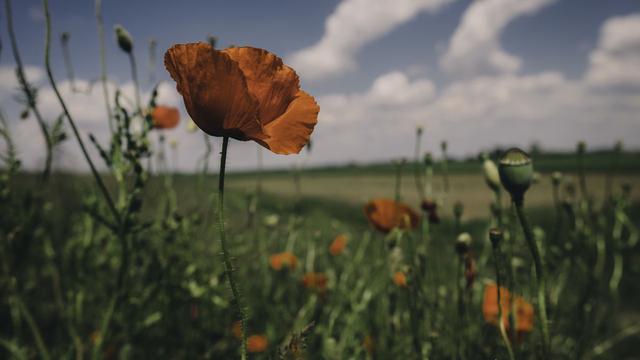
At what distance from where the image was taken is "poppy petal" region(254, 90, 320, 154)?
2.10 feet

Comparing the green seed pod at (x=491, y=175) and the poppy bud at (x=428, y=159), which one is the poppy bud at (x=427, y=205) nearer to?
the poppy bud at (x=428, y=159)

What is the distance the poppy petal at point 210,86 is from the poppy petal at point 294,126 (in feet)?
0.15

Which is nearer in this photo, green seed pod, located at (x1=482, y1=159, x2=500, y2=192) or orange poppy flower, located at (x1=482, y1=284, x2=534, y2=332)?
green seed pod, located at (x1=482, y1=159, x2=500, y2=192)

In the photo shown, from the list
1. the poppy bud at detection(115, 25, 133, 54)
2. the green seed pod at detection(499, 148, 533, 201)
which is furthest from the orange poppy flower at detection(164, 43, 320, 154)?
the poppy bud at detection(115, 25, 133, 54)

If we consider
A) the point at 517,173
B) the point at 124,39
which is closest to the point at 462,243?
the point at 517,173

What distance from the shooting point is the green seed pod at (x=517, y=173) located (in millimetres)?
626

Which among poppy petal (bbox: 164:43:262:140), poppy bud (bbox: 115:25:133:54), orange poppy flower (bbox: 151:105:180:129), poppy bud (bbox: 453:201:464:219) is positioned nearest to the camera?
poppy petal (bbox: 164:43:262:140)

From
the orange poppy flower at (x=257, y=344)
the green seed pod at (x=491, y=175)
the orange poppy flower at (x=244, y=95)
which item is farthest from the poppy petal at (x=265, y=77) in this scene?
the orange poppy flower at (x=257, y=344)

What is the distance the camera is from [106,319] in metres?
0.96

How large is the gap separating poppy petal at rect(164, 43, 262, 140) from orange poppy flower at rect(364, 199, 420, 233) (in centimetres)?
75

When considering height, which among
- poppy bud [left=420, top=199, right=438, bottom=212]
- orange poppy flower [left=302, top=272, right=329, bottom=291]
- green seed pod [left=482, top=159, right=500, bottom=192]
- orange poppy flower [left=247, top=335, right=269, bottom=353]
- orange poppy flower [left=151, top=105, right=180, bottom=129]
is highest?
orange poppy flower [left=151, top=105, right=180, bottom=129]

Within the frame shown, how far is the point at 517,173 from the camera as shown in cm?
63

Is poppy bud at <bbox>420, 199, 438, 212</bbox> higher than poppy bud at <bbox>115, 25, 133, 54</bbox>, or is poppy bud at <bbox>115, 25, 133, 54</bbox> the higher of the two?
poppy bud at <bbox>115, 25, 133, 54</bbox>

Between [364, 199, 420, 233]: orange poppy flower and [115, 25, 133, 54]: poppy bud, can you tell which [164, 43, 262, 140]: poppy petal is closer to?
[115, 25, 133, 54]: poppy bud
